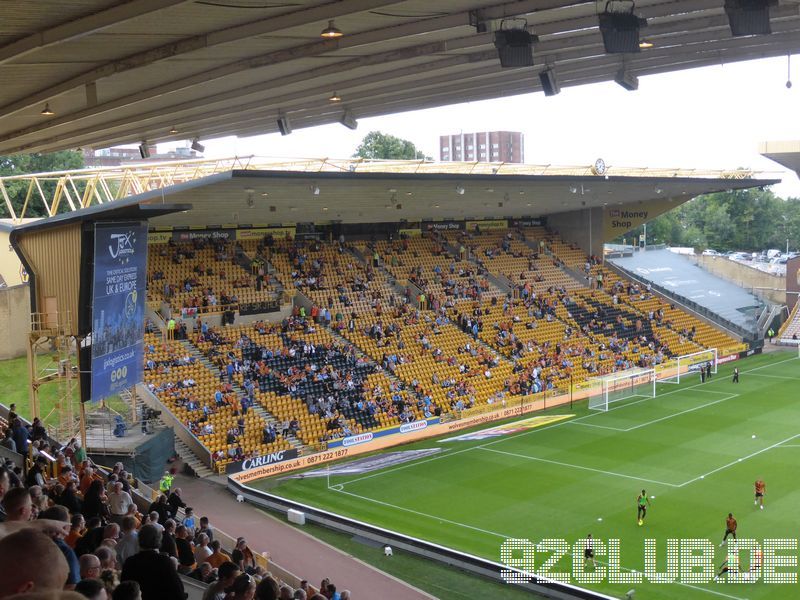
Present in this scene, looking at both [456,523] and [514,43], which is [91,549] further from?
[456,523]

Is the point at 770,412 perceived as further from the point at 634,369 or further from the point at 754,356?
the point at 754,356

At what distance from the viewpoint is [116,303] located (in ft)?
64.6

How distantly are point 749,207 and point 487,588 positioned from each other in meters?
87.4

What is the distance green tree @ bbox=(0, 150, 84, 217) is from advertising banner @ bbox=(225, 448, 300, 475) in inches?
1434

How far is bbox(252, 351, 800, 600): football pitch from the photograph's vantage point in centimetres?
2155

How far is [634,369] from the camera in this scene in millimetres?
43906

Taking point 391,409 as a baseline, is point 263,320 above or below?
above

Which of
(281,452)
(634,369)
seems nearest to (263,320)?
(281,452)

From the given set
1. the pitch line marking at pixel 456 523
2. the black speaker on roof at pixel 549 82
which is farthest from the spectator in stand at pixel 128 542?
the pitch line marking at pixel 456 523

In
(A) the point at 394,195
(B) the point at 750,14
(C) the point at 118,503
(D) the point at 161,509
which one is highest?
(B) the point at 750,14

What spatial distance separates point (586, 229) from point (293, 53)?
49304mm

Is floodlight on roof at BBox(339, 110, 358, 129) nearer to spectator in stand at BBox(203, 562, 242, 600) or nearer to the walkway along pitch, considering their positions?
the walkway along pitch

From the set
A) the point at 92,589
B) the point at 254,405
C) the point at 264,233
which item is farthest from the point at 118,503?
the point at 264,233

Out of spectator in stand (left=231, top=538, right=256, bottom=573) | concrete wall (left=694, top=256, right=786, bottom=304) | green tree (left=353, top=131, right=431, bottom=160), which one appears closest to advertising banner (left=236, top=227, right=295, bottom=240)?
spectator in stand (left=231, top=538, right=256, bottom=573)
